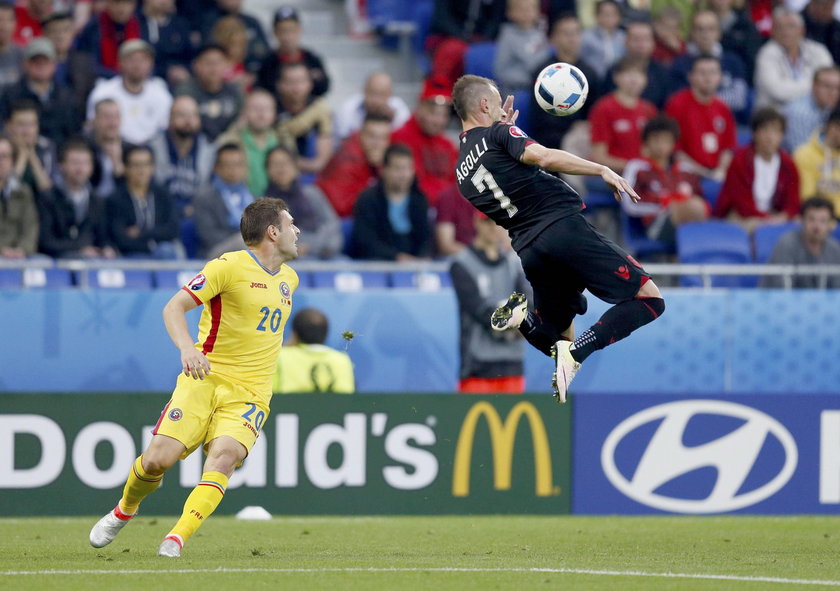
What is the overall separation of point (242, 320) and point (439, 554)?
5.78ft

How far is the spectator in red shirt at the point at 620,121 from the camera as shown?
47.8 ft

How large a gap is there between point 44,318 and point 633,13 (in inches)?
327

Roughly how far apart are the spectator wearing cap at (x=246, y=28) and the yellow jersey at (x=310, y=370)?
5166mm

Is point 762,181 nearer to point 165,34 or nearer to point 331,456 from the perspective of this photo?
point 331,456

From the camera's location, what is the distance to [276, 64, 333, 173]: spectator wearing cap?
575 inches

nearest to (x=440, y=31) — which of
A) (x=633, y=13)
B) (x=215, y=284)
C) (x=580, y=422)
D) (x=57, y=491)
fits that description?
(x=633, y=13)

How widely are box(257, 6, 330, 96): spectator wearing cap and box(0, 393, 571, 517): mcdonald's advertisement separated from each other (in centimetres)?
514

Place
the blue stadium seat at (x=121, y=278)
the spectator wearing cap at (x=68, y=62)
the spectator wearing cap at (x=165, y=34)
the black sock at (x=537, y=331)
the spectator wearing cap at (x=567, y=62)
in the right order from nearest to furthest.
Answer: the black sock at (x=537, y=331), the blue stadium seat at (x=121, y=278), the spectator wearing cap at (x=68, y=62), the spectator wearing cap at (x=567, y=62), the spectator wearing cap at (x=165, y=34)

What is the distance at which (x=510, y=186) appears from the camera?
8352 millimetres

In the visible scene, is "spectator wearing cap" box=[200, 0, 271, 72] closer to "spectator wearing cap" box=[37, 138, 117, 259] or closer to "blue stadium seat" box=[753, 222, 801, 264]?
"spectator wearing cap" box=[37, 138, 117, 259]

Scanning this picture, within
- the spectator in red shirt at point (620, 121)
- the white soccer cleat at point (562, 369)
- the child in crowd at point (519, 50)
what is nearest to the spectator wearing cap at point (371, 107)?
the child in crowd at point (519, 50)

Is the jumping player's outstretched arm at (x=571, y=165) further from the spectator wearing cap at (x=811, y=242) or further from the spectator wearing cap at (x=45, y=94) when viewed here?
the spectator wearing cap at (x=45, y=94)

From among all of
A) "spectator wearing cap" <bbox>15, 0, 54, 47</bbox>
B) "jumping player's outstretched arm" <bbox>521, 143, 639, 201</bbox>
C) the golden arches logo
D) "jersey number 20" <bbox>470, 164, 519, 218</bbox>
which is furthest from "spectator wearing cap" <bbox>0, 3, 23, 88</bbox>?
"jumping player's outstretched arm" <bbox>521, 143, 639, 201</bbox>

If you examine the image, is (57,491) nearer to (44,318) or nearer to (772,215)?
(44,318)
